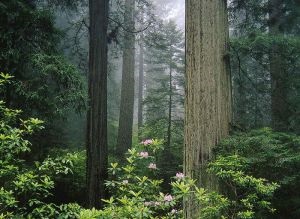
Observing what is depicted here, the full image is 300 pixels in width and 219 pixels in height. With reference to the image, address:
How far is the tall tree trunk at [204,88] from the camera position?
475 centimetres

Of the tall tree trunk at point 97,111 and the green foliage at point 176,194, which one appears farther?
the tall tree trunk at point 97,111

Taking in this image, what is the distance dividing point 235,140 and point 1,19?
4972 mm

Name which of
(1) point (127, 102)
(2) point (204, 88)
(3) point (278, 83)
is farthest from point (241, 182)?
(1) point (127, 102)

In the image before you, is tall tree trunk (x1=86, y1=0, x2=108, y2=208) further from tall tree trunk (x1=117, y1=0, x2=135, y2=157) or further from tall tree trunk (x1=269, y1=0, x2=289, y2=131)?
tall tree trunk (x1=117, y1=0, x2=135, y2=157)

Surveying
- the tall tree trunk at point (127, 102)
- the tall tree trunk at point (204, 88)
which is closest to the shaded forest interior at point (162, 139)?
the tall tree trunk at point (204, 88)

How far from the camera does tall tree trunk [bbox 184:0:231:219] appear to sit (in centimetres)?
475

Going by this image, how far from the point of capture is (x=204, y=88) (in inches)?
190

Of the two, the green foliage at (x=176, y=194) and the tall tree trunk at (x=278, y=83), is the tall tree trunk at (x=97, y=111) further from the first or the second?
the tall tree trunk at (x=278, y=83)

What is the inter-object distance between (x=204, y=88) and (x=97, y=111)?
337cm

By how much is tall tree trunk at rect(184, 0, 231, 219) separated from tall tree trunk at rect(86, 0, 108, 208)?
299cm

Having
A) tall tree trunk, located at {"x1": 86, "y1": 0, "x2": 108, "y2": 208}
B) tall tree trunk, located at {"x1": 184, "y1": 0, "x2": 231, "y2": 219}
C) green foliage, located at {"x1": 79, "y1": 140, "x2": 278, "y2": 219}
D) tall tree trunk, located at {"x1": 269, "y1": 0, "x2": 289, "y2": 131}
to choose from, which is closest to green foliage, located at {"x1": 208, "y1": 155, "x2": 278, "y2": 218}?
green foliage, located at {"x1": 79, "y1": 140, "x2": 278, "y2": 219}

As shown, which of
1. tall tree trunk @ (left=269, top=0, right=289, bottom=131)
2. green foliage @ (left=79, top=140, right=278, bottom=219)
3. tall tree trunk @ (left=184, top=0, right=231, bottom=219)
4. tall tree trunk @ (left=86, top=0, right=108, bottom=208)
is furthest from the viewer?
tall tree trunk @ (left=269, top=0, right=289, bottom=131)

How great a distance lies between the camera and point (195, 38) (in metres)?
4.92

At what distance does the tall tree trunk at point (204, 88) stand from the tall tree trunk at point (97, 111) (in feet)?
9.80
